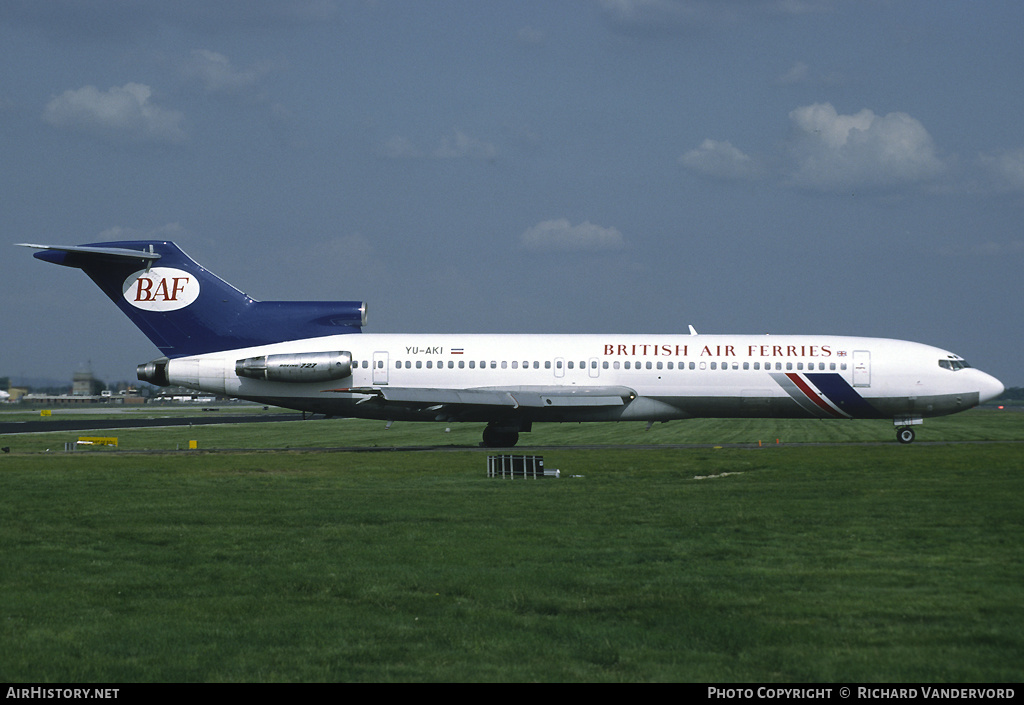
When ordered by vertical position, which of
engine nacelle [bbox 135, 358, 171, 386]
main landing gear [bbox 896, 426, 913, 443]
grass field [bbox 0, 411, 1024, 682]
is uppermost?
engine nacelle [bbox 135, 358, 171, 386]

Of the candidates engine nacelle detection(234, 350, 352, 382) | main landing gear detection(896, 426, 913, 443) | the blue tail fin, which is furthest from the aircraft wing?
main landing gear detection(896, 426, 913, 443)

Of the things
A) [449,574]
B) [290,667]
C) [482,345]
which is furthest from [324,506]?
[482,345]

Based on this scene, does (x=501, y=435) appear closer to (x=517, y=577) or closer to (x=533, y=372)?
(x=533, y=372)

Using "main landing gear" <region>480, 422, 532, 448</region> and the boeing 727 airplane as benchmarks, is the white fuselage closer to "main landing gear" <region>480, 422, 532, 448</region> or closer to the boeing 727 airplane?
the boeing 727 airplane

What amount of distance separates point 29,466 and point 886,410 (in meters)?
29.9

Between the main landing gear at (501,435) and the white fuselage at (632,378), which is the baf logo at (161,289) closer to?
the white fuselage at (632,378)

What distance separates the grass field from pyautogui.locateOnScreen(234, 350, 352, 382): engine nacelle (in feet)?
42.6

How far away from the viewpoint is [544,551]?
14.2 m

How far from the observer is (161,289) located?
39.8m

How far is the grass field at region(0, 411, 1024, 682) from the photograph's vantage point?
29.1ft

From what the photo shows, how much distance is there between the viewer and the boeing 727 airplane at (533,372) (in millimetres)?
37906

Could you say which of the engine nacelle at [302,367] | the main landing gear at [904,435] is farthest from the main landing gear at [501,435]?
the main landing gear at [904,435]
